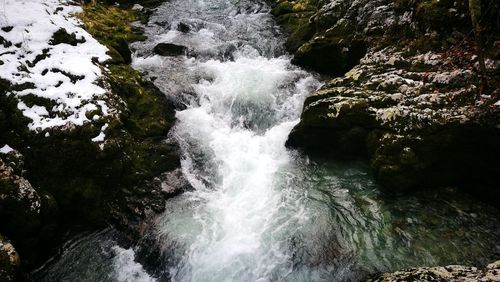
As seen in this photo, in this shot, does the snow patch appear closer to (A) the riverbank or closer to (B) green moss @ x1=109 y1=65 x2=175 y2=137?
(A) the riverbank

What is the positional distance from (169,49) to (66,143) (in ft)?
25.5

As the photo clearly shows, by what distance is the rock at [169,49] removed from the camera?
13922 mm

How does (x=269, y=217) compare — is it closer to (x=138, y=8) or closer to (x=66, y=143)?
(x=66, y=143)

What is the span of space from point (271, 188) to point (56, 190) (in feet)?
16.1

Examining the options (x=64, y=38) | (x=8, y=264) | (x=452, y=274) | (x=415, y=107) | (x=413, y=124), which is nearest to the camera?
(x=452, y=274)

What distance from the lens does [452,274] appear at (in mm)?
4547

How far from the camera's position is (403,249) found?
6.08m

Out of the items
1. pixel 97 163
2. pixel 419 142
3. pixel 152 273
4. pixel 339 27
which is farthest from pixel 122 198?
pixel 339 27

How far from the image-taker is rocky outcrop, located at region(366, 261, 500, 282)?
4293 millimetres

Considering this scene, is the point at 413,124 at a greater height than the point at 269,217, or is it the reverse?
the point at 413,124

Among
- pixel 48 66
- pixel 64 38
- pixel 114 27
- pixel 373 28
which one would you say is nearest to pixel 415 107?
pixel 373 28

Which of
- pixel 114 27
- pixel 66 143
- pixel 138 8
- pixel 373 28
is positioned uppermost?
pixel 138 8

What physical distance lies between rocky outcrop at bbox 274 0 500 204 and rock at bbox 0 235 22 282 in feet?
22.4

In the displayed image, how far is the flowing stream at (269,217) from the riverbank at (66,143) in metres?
0.55
